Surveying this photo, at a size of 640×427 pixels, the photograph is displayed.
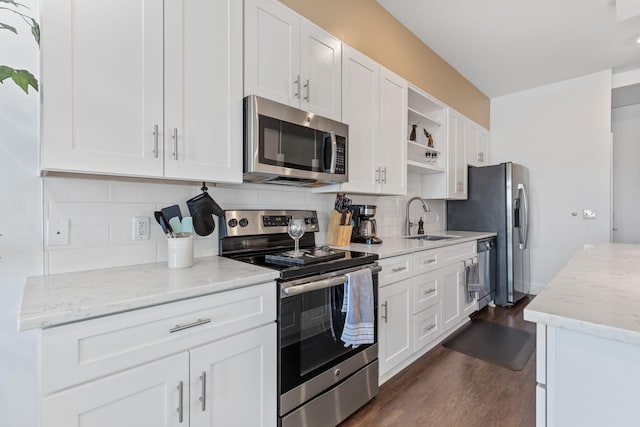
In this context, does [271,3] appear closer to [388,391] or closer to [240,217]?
[240,217]

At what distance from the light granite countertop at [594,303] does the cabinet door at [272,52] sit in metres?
1.55

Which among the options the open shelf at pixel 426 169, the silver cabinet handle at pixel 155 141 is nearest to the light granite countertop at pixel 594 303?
the silver cabinet handle at pixel 155 141

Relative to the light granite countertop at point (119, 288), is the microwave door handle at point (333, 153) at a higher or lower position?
higher

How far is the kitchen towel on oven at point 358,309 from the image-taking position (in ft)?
5.47

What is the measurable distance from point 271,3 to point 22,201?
153cm

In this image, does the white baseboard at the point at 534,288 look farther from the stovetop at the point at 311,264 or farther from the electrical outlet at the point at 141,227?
the electrical outlet at the point at 141,227

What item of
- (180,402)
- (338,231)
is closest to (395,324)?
(338,231)

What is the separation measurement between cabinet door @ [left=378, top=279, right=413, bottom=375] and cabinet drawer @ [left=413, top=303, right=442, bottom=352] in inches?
3.1

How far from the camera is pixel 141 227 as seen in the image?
4.99ft

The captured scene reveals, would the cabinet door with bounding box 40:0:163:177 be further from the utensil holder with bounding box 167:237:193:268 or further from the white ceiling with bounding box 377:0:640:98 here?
the white ceiling with bounding box 377:0:640:98

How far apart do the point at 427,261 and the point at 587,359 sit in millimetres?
1660

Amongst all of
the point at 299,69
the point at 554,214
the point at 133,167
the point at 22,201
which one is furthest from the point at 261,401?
the point at 554,214

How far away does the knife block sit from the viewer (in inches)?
92.2

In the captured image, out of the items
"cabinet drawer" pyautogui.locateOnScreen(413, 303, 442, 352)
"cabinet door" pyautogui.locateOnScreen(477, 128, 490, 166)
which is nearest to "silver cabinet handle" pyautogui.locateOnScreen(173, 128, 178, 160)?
"cabinet drawer" pyautogui.locateOnScreen(413, 303, 442, 352)
